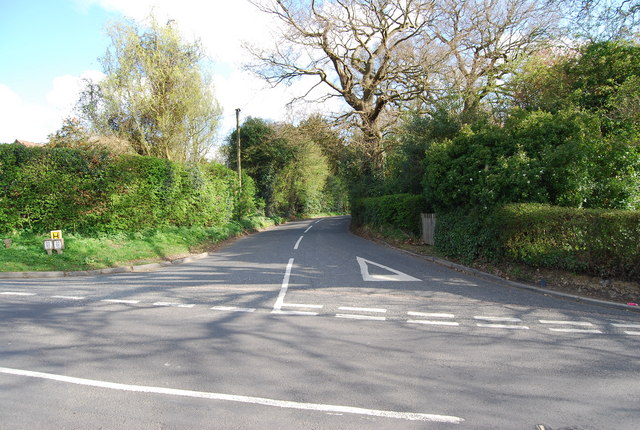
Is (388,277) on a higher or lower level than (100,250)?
lower

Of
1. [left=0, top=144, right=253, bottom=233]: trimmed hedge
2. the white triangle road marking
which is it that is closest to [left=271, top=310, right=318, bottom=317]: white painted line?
the white triangle road marking

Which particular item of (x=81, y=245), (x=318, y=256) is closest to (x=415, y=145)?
(x=318, y=256)

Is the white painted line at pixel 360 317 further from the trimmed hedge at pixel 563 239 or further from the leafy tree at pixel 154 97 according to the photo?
the leafy tree at pixel 154 97

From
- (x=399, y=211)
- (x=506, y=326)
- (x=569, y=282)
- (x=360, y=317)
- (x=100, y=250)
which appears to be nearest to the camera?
(x=506, y=326)

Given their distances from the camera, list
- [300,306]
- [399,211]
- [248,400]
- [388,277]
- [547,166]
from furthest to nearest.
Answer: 1. [399,211]
2. [547,166]
3. [388,277]
4. [300,306]
5. [248,400]

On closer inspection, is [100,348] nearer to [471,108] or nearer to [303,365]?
[303,365]

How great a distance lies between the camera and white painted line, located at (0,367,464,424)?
3227 mm

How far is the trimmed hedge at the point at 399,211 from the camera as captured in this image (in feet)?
56.1

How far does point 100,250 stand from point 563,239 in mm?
12611

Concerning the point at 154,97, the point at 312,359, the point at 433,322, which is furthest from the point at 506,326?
the point at 154,97

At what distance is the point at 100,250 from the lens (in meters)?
11.9

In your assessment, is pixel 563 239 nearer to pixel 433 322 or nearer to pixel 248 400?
pixel 433 322

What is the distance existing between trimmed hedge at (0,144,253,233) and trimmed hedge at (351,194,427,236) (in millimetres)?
9785

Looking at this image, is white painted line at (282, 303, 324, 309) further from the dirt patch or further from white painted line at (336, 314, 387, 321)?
the dirt patch
